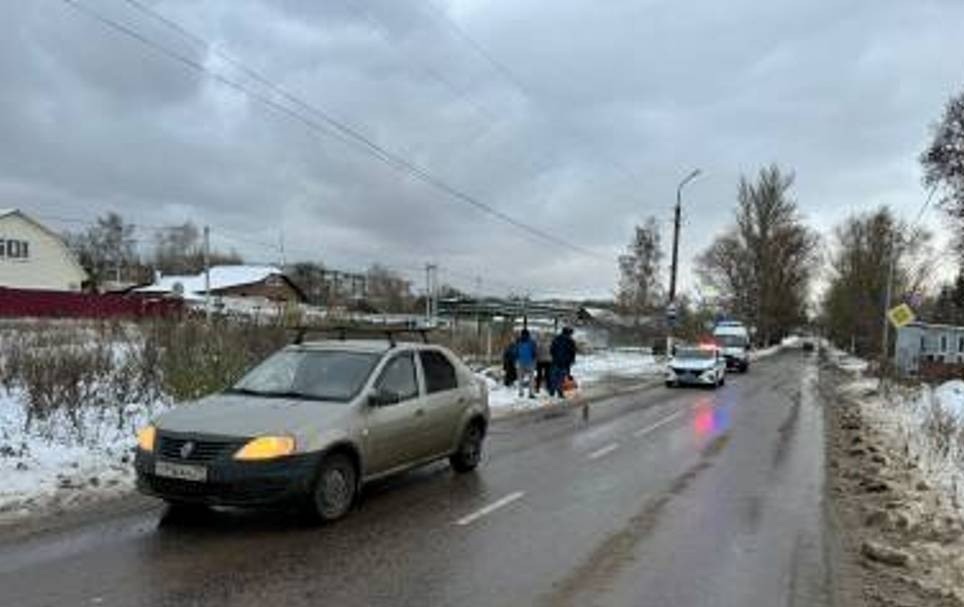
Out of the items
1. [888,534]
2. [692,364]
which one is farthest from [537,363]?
[888,534]

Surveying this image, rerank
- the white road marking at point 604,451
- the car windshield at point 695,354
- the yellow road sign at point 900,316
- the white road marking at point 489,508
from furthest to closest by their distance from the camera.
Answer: the car windshield at point 695,354, the yellow road sign at point 900,316, the white road marking at point 604,451, the white road marking at point 489,508

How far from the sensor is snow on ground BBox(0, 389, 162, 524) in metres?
11.5

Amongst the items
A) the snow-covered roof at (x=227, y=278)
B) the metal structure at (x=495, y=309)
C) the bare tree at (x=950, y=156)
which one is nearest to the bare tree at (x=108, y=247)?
the snow-covered roof at (x=227, y=278)

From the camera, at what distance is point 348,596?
26.1 feet

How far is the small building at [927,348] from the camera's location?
5028cm

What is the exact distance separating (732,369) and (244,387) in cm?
4788

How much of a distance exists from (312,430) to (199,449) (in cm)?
100

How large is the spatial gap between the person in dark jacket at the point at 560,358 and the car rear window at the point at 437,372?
16.9 m

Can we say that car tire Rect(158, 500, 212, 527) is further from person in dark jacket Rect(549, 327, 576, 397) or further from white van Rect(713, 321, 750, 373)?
white van Rect(713, 321, 750, 373)

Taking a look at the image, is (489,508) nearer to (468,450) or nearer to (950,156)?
(468,450)

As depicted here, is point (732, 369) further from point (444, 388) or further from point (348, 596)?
point (348, 596)

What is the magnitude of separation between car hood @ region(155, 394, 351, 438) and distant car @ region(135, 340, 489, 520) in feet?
0.04

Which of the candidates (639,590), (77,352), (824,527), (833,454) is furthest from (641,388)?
(639,590)

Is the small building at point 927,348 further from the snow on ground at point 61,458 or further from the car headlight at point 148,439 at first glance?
the car headlight at point 148,439
